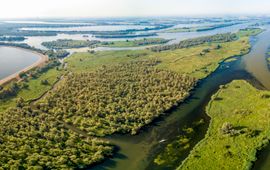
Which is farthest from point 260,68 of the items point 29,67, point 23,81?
point 29,67

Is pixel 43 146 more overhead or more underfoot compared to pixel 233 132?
more underfoot

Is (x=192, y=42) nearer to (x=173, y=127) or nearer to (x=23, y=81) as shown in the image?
(x=23, y=81)

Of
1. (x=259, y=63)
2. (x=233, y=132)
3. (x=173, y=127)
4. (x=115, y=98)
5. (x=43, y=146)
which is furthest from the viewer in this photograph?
(x=259, y=63)

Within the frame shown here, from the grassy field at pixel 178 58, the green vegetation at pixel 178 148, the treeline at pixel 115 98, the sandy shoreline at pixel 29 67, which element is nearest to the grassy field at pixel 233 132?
the green vegetation at pixel 178 148

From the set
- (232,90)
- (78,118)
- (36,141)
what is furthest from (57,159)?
(232,90)

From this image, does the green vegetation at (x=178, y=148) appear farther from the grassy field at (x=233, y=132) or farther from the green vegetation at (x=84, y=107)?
the grassy field at (x=233, y=132)

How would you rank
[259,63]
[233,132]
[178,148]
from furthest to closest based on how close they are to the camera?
[259,63] < [233,132] < [178,148]

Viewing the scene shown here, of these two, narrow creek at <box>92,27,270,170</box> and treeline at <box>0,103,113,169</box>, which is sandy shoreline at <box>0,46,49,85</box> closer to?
treeline at <box>0,103,113,169</box>
